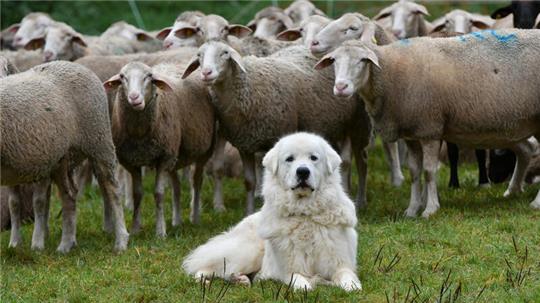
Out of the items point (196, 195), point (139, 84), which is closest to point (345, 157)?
point (196, 195)

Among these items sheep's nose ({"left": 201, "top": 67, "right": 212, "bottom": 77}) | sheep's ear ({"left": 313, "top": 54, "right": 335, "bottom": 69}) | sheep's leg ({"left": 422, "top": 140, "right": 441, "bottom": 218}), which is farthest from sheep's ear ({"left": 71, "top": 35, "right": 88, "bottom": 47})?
sheep's leg ({"left": 422, "top": 140, "right": 441, "bottom": 218})

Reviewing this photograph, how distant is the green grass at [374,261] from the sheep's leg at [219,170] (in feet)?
1.31

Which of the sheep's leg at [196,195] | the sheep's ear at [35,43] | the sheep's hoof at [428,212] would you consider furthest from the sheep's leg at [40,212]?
the sheep's ear at [35,43]

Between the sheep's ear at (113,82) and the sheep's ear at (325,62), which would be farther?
the sheep's ear at (325,62)

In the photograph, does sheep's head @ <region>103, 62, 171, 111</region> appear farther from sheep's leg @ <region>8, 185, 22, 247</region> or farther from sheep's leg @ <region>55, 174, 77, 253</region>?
sheep's leg @ <region>8, 185, 22, 247</region>

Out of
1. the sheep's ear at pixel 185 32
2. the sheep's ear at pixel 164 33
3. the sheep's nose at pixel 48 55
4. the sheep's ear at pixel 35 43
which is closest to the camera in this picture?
the sheep's ear at pixel 185 32

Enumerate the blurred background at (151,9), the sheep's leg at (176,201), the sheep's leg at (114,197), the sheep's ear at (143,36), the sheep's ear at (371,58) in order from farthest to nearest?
the blurred background at (151,9) < the sheep's ear at (143,36) < the sheep's leg at (176,201) < the sheep's ear at (371,58) < the sheep's leg at (114,197)

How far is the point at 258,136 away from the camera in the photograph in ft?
36.8

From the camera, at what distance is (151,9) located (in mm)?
22156

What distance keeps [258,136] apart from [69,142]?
6.77 feet

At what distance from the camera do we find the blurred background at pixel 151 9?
20.6 metres

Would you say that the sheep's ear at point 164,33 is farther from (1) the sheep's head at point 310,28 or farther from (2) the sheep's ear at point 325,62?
(2) the sheep's ear at point 325,62

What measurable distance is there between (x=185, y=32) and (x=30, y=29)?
13.0ft

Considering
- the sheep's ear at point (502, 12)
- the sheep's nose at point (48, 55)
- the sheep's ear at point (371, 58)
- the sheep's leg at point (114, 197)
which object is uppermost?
the sheep's ear at point (371, 58)
